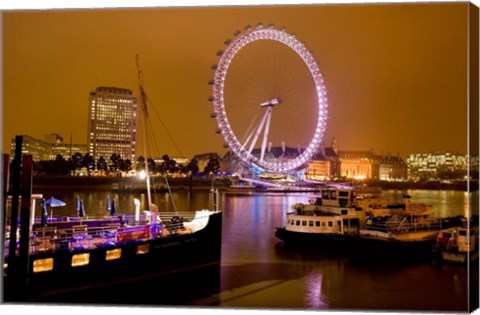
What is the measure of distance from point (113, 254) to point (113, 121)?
10139 millimetres

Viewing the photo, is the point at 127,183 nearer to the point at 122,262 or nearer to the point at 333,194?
the point at 333,194

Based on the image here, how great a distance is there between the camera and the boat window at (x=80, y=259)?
253 inches

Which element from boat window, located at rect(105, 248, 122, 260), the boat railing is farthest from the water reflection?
the boat railing

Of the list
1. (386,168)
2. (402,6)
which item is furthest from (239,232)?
(386,168)

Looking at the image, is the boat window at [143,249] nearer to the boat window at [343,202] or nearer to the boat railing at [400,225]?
the boat railing at [400,225]

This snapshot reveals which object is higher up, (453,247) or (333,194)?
(333,194)

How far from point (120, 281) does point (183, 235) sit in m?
1.18

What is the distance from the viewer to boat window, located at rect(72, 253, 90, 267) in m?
6.41

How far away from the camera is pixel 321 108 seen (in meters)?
17.9

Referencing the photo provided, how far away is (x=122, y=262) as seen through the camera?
6.84 m

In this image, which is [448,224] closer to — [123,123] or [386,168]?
[123,123]

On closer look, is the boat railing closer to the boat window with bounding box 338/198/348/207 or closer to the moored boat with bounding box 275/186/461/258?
the moored boat with bounding box 275/186/461/258

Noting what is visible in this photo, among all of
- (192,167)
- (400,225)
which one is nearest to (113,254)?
(400,225)

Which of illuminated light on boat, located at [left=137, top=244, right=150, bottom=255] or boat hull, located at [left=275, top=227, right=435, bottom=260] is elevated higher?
illuminated light on boat, located at [left=137, top=244, right=150, bottom=255]
